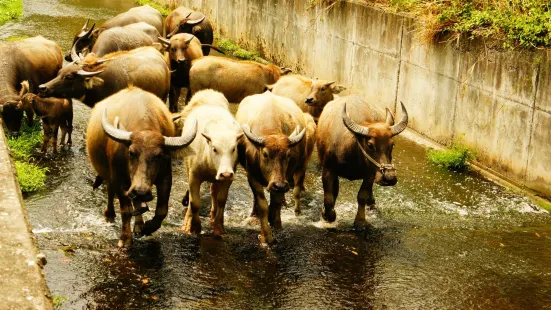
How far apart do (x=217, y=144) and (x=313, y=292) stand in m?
2.12

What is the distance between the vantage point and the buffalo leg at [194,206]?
31.0 ft

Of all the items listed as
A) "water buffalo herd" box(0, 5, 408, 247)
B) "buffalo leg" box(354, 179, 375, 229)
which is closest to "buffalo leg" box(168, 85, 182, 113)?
"water buffalo herd" box(0, 5, 408, 247)

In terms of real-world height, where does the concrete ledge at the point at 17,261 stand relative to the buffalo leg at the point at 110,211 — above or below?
above

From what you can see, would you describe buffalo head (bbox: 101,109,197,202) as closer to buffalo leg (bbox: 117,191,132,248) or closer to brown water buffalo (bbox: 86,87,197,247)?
brown water buffalo (bbox: 86,87,197,247)

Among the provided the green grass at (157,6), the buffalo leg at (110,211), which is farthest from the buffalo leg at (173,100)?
the green grass at (157,6)

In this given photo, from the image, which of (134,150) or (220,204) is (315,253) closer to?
(220,204)

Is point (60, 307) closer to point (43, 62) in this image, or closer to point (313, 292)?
point (313, 292)

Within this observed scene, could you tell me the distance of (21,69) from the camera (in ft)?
42.8

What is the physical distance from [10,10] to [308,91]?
12.9m

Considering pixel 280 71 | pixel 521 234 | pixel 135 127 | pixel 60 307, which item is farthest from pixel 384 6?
pixel 60 307

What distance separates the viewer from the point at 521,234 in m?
10.2

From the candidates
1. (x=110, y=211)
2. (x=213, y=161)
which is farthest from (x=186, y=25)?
(x=213, y=161)

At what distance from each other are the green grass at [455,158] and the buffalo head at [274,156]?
419 cm

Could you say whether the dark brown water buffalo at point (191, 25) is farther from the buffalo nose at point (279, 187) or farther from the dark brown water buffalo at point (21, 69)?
the buffalo nose at point (279, 187)
